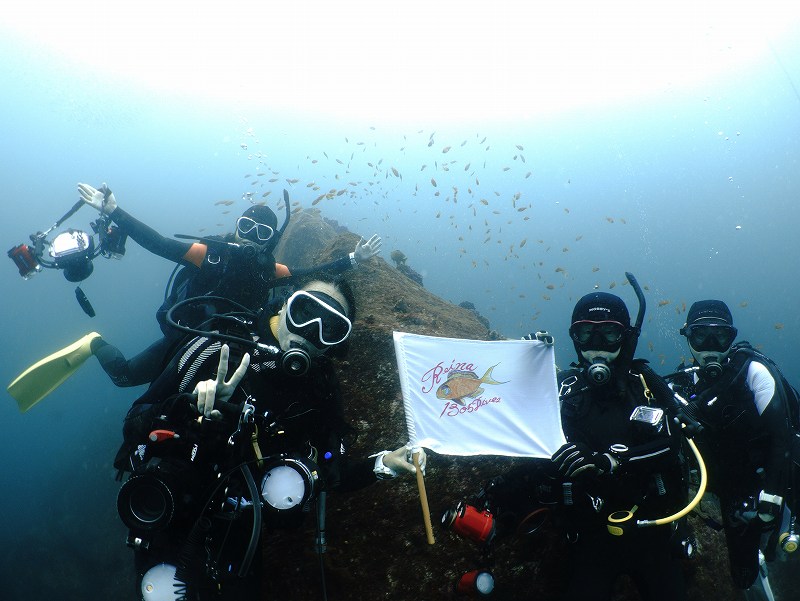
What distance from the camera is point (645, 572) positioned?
352 centimetres

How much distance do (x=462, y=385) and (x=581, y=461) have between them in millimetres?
1552

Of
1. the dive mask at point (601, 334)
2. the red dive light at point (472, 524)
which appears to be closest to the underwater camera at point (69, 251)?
the red dive light at point (472, 524)

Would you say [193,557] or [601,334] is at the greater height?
[601,334]

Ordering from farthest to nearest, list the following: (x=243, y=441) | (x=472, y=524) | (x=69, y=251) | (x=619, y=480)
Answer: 1. (x=69, y=251)
2. (x=619, y=480)
3. (x=472, y=524)
4. (x=243, y=441)

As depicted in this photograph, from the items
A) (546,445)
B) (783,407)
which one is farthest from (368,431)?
(783,407)

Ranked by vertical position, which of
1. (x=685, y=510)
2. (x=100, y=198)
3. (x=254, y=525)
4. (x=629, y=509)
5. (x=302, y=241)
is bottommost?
(x=629, y=509)

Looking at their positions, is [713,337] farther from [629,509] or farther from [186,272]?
[186,272]

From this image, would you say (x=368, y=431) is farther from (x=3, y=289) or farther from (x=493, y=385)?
(x=3, y=289)

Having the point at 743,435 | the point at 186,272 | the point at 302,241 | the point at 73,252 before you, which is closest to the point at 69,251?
the point at 73,252

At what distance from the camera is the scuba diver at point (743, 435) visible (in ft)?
13.5

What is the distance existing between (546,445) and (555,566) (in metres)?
1.68

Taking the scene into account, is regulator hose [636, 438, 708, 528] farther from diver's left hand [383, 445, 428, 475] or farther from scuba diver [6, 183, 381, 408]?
scuba diver [6, 183, 381, 408]

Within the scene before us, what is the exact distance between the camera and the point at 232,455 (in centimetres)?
273

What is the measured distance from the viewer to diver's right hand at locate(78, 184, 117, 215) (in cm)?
621
